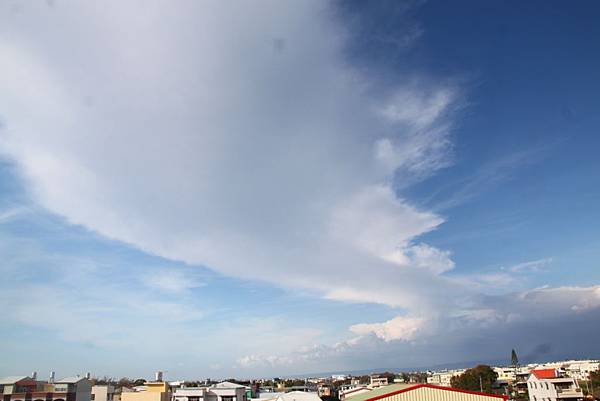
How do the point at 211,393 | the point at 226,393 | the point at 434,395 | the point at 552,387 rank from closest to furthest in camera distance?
the point at 434,395 → the point at 211,393 → the point at 226,393 → the point at 552,387

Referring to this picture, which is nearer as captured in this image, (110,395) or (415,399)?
(415,399)

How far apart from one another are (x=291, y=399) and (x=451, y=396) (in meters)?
30.4

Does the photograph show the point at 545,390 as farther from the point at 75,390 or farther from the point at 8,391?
the point at 8,391

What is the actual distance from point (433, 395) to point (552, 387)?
63653 mm

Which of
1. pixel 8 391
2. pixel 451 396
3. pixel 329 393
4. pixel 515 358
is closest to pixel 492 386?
pixel 515 358

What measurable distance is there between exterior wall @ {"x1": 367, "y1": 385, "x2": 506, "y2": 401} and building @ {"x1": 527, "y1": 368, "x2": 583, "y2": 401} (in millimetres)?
60506

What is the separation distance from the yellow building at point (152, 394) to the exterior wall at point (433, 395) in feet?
164

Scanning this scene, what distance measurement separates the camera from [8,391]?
75625mm

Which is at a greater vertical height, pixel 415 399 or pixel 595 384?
pixel 415 399

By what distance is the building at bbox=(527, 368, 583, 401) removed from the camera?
282 feet

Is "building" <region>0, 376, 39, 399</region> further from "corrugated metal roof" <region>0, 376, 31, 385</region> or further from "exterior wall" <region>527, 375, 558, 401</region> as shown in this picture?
"exterior wall" <region>527, 375, 558, 401</region>

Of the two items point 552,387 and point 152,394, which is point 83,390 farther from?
point 552,387

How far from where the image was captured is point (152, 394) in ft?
250

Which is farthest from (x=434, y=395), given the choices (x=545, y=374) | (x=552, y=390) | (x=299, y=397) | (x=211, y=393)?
(x=545, y=374)
